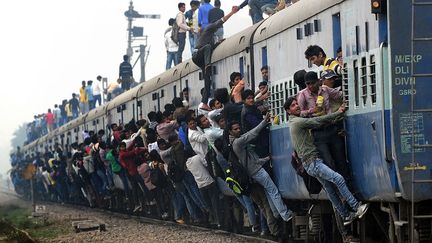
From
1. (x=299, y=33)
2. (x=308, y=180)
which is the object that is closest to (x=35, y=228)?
(x=299, y=33)

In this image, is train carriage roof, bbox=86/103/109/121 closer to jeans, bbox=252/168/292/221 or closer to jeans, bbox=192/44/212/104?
jeans, bbox=192/44/212/104

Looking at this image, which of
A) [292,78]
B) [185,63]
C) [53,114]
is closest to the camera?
[292,78]

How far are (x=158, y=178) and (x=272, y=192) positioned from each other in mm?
6518

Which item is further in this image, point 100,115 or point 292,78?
point 100,115

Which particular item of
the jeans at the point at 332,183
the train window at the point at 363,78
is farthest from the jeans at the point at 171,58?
the train window at the point at 363,78

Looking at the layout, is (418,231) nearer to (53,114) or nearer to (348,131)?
(348,131)

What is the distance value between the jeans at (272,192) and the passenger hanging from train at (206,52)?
393 cm

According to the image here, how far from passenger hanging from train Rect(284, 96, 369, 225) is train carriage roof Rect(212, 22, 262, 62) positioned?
4157 mm

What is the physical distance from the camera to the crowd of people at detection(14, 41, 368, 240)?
11703mm

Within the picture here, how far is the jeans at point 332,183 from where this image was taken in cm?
1144

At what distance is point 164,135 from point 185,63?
218cm

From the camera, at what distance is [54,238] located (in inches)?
773

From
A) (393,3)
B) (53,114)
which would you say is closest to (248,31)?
(393,3)

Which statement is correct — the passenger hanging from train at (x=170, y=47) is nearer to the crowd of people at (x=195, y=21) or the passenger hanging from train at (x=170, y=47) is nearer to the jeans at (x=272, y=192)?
the crowd of people at (x=195, y=21)
